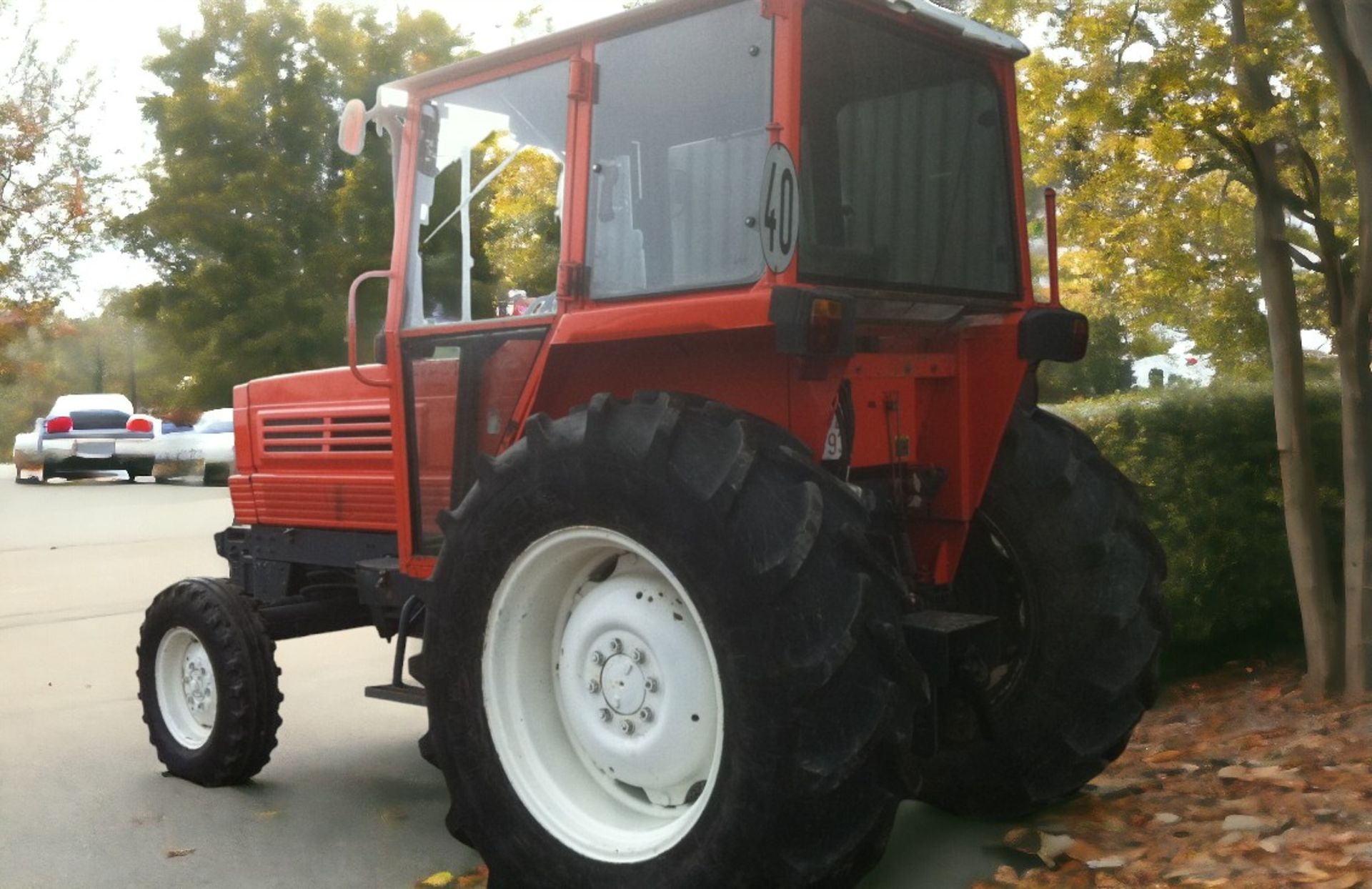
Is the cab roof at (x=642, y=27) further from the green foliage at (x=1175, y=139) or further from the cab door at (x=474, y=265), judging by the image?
the green foliage at (x=1175, y=139)

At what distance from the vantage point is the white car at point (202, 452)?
1045 inches

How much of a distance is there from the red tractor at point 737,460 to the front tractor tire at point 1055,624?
1cm

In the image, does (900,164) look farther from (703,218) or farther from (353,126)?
(353,126)

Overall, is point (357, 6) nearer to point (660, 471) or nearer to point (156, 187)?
point (156, 187)

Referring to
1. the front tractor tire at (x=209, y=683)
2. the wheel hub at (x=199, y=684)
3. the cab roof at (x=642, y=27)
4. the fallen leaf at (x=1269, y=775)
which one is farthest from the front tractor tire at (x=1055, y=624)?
the wheel hub at (x=199, y=684)

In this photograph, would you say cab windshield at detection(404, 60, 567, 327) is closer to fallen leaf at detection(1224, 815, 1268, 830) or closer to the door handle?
the door handle

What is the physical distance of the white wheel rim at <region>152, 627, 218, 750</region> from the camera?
582 cm

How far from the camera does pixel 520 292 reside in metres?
4.46

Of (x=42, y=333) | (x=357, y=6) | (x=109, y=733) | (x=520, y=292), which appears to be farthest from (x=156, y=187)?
(x=520, y=292)

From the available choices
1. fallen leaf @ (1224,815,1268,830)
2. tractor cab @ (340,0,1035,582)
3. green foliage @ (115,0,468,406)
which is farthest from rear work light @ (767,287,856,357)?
green foliage @ (115,0,468,406)

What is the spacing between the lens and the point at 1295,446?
7.61m

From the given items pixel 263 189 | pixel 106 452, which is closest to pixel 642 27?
pixel 106 452

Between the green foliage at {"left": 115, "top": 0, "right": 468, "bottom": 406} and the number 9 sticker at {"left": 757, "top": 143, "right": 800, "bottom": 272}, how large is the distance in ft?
108

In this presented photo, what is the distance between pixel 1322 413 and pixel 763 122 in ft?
19.8
